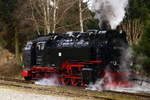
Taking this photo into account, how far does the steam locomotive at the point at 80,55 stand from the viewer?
45.5 ft

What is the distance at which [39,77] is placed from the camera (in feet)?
56.4

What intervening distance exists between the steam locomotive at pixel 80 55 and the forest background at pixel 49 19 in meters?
5.79

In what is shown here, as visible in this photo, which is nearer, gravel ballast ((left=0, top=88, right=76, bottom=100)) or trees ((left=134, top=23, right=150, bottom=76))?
gravel ballast ((left=0, top=88, right=76, bottom=100))

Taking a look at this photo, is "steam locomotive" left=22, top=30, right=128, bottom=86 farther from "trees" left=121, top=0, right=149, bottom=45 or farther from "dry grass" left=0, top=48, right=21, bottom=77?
"dry grass" left=0, top=48, right=21, bottom=77

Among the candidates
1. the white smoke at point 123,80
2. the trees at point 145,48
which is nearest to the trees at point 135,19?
the white smoke at point 123,80

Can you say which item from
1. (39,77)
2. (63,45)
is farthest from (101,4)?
(39,77)

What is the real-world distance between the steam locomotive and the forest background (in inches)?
228

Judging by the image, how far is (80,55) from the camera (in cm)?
1436

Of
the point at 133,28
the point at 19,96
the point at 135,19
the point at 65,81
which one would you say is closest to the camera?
the point at 19,96

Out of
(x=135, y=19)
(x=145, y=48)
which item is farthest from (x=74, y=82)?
(x=135, y=19)

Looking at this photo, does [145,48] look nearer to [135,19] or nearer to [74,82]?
[74,82]

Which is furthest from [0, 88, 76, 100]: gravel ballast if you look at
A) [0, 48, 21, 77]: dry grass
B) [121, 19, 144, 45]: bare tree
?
→ [0, 48, 21, 77]: dry grass

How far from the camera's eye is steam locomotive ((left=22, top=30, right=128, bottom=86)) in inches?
546

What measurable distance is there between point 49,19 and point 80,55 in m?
10.2
